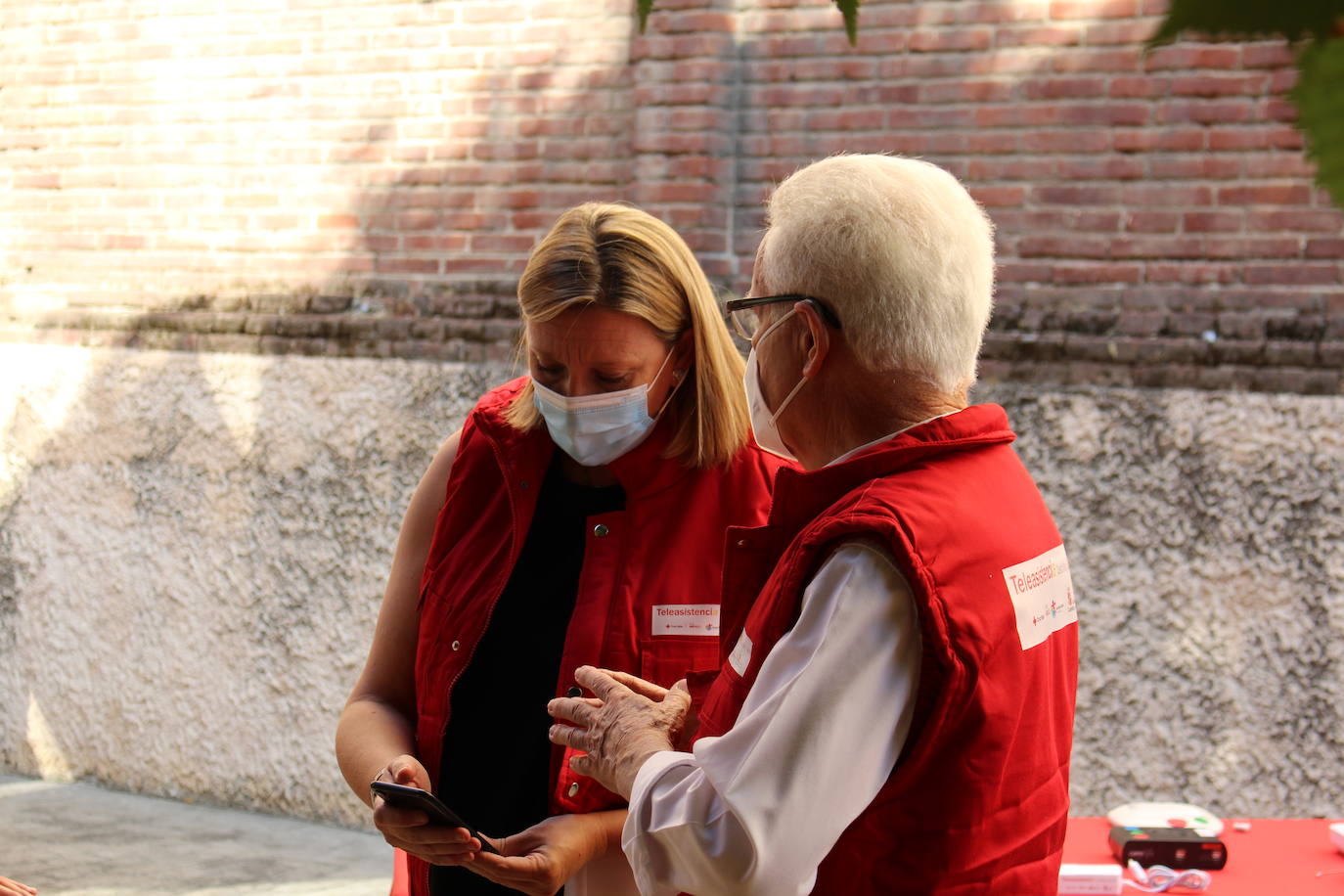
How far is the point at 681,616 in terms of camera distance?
6.24ft

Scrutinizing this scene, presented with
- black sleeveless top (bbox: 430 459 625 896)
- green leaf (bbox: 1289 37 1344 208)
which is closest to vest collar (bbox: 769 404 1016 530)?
black sleeveless top (bbox: 430 459 625 896)

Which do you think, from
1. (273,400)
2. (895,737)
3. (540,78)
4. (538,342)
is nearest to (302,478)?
(273,400)

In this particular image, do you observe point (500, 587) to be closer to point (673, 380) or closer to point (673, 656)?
point (673, 656)

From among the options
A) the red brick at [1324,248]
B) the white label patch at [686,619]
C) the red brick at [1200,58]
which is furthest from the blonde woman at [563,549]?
the red brick at [1324,248]

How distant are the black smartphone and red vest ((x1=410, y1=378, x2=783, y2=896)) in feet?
0.60

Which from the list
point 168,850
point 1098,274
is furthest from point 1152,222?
point 168,850

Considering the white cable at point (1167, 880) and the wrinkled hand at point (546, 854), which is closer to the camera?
the wrinkled hand at point (546, 854)

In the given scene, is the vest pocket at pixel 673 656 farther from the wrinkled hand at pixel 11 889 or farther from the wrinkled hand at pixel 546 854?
the wrinkled hand at pixel 11 889

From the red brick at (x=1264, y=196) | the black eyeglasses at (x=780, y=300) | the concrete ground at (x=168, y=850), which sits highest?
the black eyeglasses at (x=780, y=300)

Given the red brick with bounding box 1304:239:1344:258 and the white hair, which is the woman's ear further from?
the red brick with bounding box 1304:239:1344:258

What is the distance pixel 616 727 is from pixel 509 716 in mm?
463

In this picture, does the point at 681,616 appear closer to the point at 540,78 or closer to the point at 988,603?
the point at 988,603

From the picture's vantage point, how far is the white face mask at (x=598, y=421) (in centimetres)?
202

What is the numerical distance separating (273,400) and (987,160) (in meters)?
2.81
